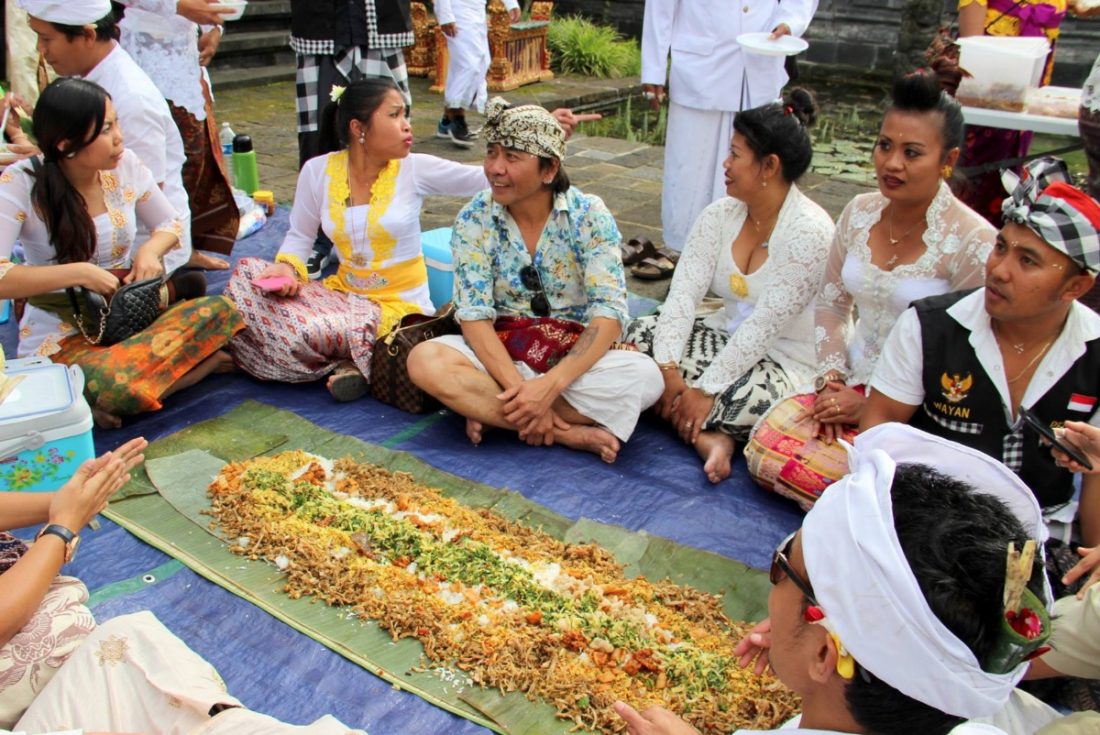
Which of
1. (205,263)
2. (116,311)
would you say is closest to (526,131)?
(116,311)

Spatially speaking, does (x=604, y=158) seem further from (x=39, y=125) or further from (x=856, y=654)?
(x=856, y=654)

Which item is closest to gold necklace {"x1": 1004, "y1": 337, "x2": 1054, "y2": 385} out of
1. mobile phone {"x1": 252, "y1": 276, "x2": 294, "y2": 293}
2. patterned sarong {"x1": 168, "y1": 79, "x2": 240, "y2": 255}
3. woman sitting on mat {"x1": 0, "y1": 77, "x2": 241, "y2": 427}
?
mobile phone {"x1": 252, "y1": 276, "x2": 294, "y2": 293}

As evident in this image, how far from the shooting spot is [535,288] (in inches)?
137

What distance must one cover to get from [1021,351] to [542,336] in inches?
62.7

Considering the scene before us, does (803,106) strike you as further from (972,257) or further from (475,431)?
(475,431)

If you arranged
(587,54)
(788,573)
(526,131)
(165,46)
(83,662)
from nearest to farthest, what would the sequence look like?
1. (788,573)
2. (83,662)
3. (526,131)
4. (165,46)
5. (587,54)

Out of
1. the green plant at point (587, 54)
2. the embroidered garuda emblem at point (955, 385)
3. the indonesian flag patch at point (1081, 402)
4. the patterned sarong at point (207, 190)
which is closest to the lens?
the indonesian flag patch at point (1081, 402)

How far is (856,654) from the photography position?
125cm

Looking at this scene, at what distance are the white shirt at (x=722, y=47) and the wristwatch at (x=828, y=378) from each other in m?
2.09

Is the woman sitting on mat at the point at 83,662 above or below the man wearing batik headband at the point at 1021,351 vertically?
below

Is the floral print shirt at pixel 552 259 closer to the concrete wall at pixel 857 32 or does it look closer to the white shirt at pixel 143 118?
the white shirt at pixel 143 118

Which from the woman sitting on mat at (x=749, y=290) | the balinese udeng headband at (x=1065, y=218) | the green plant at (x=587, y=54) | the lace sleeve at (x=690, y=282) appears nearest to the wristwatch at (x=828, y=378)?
the woman sitting on mat at (x=749, y=290)

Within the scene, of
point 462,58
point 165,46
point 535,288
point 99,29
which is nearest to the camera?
point 535,288

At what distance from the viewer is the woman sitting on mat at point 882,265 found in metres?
2.90
